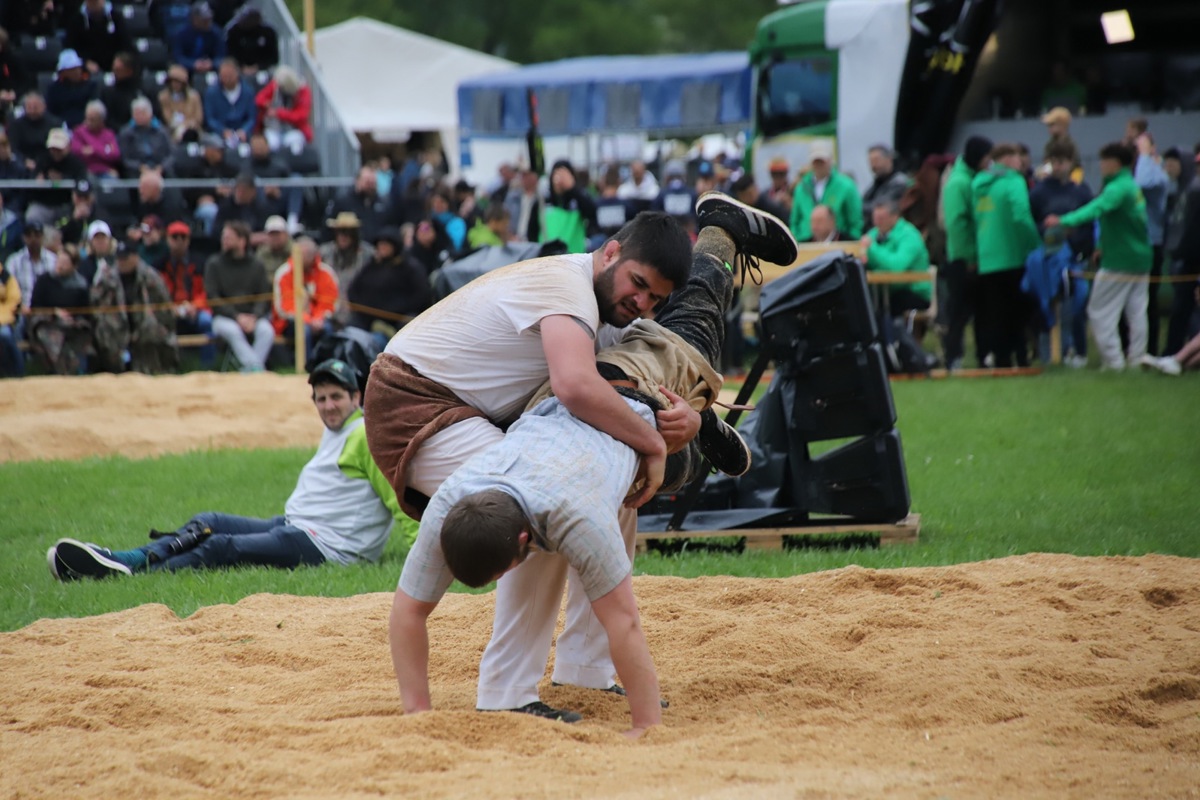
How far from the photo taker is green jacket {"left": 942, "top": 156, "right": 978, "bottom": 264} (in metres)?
13.6

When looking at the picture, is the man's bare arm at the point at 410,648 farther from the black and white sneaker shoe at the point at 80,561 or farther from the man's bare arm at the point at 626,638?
the black and white sneaker shoe at the point at 80,561

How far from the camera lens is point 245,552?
698 centimetres

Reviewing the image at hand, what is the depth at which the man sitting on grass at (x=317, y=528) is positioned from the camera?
6.88m

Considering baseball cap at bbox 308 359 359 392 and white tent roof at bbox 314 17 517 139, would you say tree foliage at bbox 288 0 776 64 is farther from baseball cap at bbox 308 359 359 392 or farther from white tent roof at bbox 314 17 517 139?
baseball cap at bbox 308 359 359 392

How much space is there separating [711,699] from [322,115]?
16.0 meters

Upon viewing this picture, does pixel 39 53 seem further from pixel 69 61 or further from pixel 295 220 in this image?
pixel 295 220

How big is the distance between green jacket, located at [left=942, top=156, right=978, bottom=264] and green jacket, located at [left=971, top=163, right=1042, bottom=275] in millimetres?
237

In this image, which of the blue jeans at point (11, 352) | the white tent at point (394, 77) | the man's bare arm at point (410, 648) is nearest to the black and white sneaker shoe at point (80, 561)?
the man's bare arm at point (410, 648)

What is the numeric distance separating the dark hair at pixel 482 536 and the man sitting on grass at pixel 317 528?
3064 millimetres

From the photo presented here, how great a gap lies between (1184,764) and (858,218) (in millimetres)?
11356

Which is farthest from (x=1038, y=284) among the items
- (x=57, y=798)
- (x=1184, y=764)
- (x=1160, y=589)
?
(x=57, y=798)

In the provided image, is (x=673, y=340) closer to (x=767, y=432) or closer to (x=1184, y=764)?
(x=1184, y=764)

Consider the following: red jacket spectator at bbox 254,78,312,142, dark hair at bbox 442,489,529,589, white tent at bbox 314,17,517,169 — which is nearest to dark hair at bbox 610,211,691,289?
dark hair at bbox 442,489,529,589

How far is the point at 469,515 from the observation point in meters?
3.83
